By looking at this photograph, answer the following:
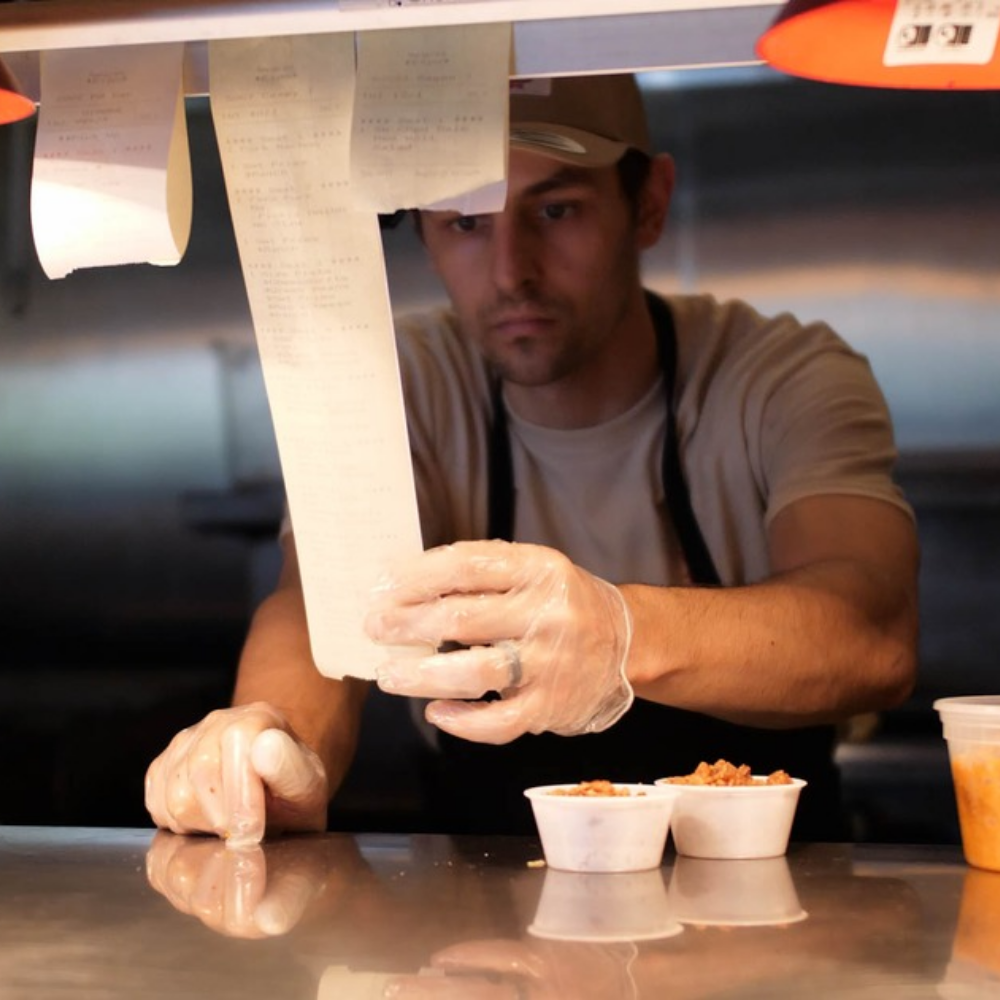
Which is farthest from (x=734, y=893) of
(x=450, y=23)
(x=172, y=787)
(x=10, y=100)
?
(x=10, y=100)

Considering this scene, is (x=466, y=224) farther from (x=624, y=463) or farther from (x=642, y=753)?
(x=642, y=753)

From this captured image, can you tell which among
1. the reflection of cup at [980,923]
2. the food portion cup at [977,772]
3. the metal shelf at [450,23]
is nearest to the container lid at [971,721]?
the food portion cup at [977,772]

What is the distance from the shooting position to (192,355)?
6.85ft

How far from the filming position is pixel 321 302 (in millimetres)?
1479

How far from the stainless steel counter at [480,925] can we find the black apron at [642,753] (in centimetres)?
38

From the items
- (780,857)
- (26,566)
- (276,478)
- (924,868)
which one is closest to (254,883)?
(780,857)

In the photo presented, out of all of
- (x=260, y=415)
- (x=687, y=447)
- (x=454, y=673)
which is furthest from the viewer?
(x=260, y=415)

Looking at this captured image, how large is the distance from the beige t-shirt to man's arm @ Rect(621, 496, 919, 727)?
0.05 metres

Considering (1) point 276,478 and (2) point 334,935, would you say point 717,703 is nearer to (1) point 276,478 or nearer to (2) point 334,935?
(2) point 334,935

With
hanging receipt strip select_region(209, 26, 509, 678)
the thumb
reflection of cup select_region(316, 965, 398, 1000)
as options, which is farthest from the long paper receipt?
reflection of cup select_region(316, 965, 398, 1000)

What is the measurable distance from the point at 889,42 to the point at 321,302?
621 millimetres

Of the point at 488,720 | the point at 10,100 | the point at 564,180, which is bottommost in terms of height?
the point at 488,720

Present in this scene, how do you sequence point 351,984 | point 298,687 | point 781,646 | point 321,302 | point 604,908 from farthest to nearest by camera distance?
point 298,687
point 781,646
point 321,302
point 604,908
point 351,984

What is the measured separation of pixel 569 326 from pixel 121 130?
0.75 m
